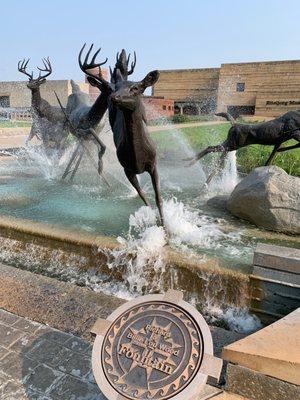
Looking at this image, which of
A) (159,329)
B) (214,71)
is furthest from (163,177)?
(214,71)

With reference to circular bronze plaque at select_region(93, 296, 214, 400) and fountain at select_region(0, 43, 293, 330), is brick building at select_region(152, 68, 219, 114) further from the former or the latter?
circular bronze plaque at select_region(93, 296, 214, 400)

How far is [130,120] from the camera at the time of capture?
367 centimetres

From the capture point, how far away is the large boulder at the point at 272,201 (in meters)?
4.77

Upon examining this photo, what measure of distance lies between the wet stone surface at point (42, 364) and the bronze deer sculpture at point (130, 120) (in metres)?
2.04

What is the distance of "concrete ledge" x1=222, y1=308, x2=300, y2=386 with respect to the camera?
84.3 inches

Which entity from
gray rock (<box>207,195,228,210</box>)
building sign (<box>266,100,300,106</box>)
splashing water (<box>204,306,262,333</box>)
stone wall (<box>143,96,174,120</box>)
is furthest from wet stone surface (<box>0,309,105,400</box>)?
building sign (<box>266,100,300,106</box>)

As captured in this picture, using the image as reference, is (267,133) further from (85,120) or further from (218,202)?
(85,120)

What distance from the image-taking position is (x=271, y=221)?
4871 mm

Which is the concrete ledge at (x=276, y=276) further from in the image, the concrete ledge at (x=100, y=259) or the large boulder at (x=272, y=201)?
the large boulder at (x=272, y=201)

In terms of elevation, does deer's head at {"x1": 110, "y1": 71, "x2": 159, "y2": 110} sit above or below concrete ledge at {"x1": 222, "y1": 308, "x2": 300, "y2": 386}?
above

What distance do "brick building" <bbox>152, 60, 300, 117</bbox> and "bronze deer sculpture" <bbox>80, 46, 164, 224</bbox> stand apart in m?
28.9

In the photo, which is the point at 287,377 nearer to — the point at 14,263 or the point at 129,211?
the point at 14,263

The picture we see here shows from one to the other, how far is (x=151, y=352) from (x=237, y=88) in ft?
119

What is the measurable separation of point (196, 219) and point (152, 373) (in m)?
3.45
